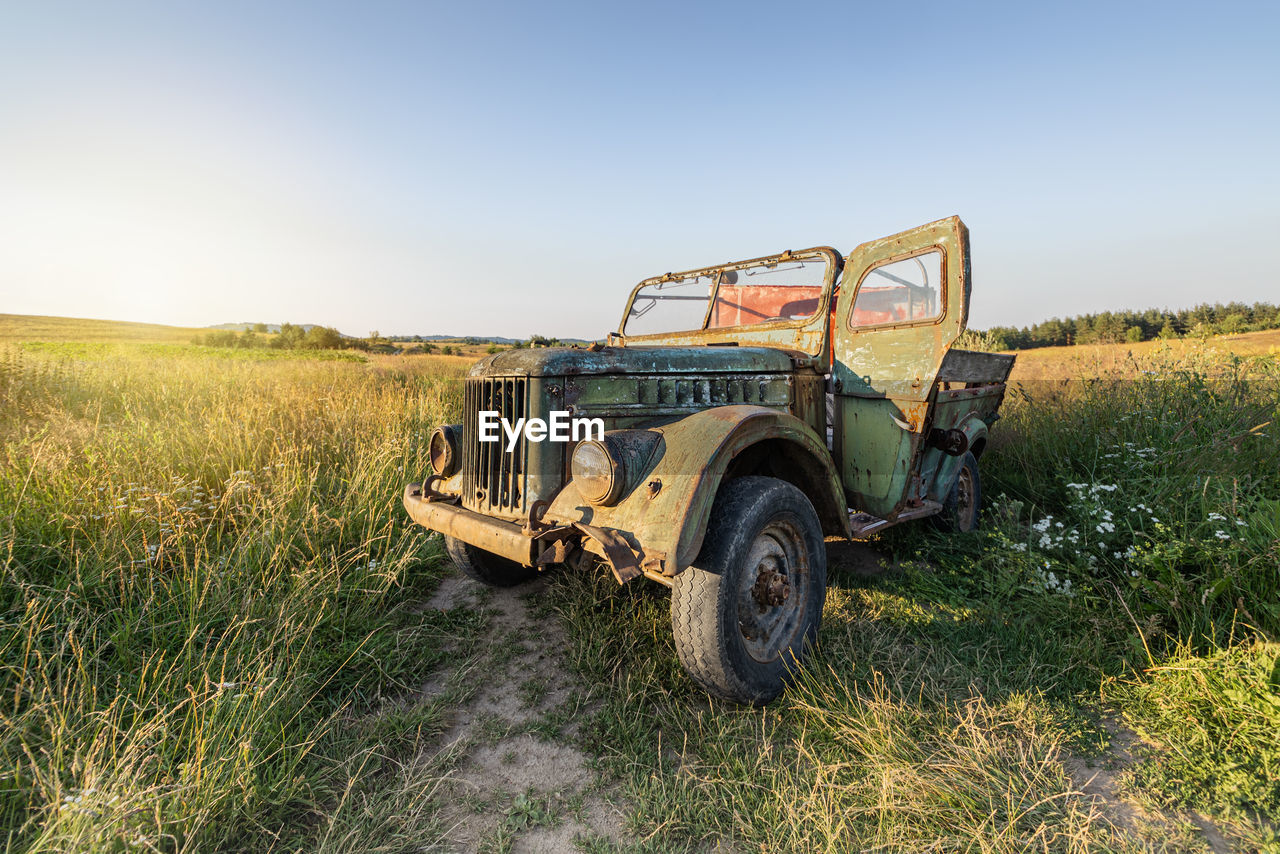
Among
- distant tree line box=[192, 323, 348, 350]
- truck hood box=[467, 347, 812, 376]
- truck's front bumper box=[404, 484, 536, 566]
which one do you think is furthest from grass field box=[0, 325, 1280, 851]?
distant tree line box=[192, 323, 348, 350]

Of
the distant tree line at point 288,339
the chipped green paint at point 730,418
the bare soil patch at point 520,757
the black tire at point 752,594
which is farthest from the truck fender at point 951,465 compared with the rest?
the distant tree line at point 288,339

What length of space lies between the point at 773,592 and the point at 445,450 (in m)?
2.01

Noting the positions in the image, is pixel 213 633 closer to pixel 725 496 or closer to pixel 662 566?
pixel 662 566

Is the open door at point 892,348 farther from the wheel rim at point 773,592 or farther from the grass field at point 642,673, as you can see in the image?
the wheel rim at point 773,592

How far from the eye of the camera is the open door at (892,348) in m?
3.37

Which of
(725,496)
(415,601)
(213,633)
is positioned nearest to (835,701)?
(725,496)

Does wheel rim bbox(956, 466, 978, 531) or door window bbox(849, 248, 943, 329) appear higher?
door window bbox(849, 248, 943, 329)

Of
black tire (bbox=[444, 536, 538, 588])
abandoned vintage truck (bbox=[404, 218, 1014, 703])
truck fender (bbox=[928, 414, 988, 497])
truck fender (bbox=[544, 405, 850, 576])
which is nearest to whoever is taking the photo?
truck fender (bbox=[544, 405, 850, 576])

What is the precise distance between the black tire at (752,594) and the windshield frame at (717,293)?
157cm

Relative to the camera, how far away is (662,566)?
2.10 metres

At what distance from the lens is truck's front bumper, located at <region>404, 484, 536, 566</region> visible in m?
2.31

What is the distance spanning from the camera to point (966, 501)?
4.58m

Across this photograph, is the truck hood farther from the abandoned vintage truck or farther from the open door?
the open door

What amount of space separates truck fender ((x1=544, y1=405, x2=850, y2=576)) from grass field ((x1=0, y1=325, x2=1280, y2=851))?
2.64 feet
